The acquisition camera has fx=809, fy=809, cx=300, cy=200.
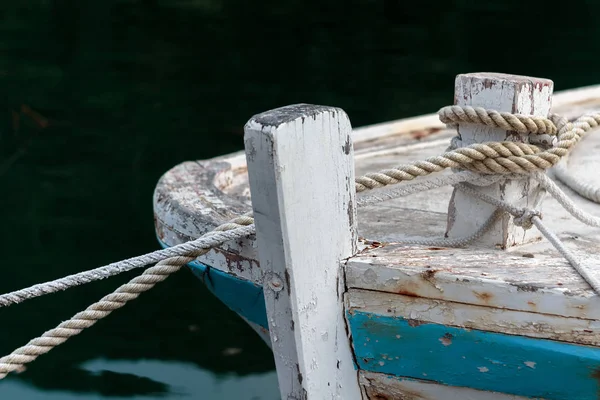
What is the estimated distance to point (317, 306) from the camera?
Answer: 4.71ft

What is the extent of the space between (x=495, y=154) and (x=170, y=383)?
79.5 inches

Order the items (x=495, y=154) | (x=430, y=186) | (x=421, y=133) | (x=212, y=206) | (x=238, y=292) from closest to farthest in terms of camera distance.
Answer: (x=495, y=154)
(x=430, y=186)
(x=238, y=292)
(x=212, y=206)
(x=421, y=133)

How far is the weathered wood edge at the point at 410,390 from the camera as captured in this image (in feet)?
4.83

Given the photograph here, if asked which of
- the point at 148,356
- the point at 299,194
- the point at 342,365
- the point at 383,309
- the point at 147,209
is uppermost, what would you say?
the point at 299,194

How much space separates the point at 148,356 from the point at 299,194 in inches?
86.5

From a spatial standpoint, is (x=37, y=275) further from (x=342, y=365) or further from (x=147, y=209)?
(x=342, y=365)

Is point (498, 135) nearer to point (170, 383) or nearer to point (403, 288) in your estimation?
point (403, 288)

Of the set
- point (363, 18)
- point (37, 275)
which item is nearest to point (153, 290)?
point (37, 275)

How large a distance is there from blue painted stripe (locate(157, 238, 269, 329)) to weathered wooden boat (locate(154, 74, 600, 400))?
0.55 ft

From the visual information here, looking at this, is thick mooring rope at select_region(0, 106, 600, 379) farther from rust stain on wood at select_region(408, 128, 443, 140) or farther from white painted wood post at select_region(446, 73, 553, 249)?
rust stain on wood at select_region(408, 128, 443, 140)

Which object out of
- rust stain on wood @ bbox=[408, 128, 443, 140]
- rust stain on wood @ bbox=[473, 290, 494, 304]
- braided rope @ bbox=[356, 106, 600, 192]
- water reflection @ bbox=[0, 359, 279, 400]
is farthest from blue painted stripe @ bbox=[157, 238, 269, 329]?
rust stain on wood @ bbox=[408, 128, 443, 140]

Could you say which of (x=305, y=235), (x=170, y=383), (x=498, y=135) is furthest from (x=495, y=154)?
(x=170, y=383)

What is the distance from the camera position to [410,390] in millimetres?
1523

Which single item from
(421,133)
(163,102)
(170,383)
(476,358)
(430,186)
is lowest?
(170,383)
